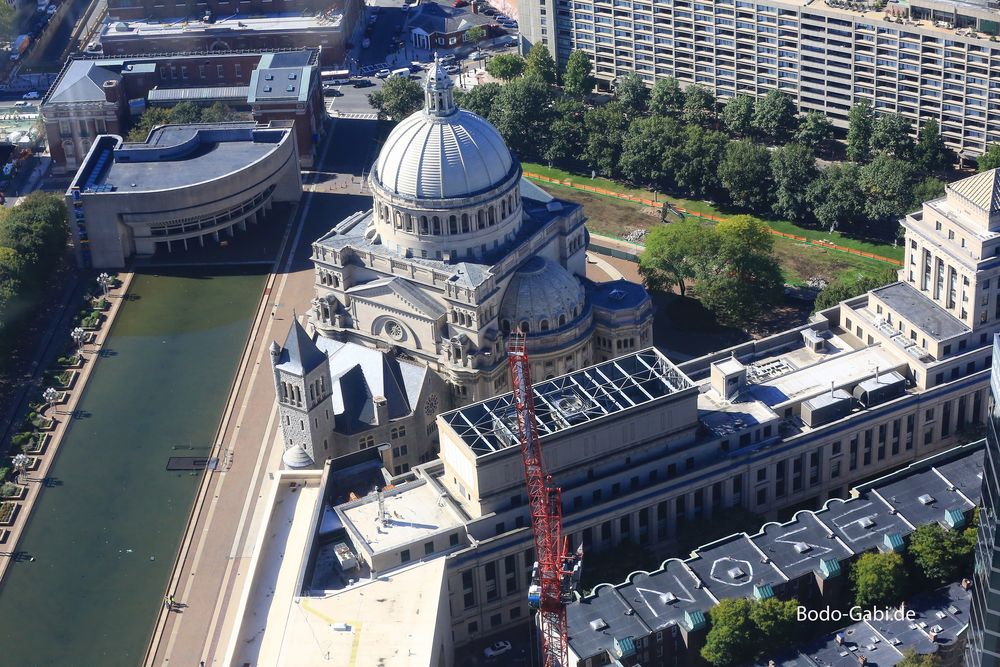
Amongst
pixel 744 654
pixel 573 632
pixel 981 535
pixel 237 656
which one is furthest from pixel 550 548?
pixel 981 535

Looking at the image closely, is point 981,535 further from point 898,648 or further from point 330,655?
point 330,655

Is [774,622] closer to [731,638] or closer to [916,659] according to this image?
[731,638]

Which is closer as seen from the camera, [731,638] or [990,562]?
[990,562]

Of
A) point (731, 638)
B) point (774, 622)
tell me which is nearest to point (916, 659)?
point (774, 622)

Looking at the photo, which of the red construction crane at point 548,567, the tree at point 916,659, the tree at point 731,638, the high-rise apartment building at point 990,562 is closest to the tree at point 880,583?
the tree at point 916,659

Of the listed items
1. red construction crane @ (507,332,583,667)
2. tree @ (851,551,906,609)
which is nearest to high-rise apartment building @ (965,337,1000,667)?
tree @ (851,551,906,609)

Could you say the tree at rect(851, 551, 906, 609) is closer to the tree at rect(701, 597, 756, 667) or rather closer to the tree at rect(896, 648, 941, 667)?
the tree at rect(896, 648, 941, 667)

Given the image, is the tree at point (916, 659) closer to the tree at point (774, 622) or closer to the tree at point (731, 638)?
the tree at point (774, 622)
